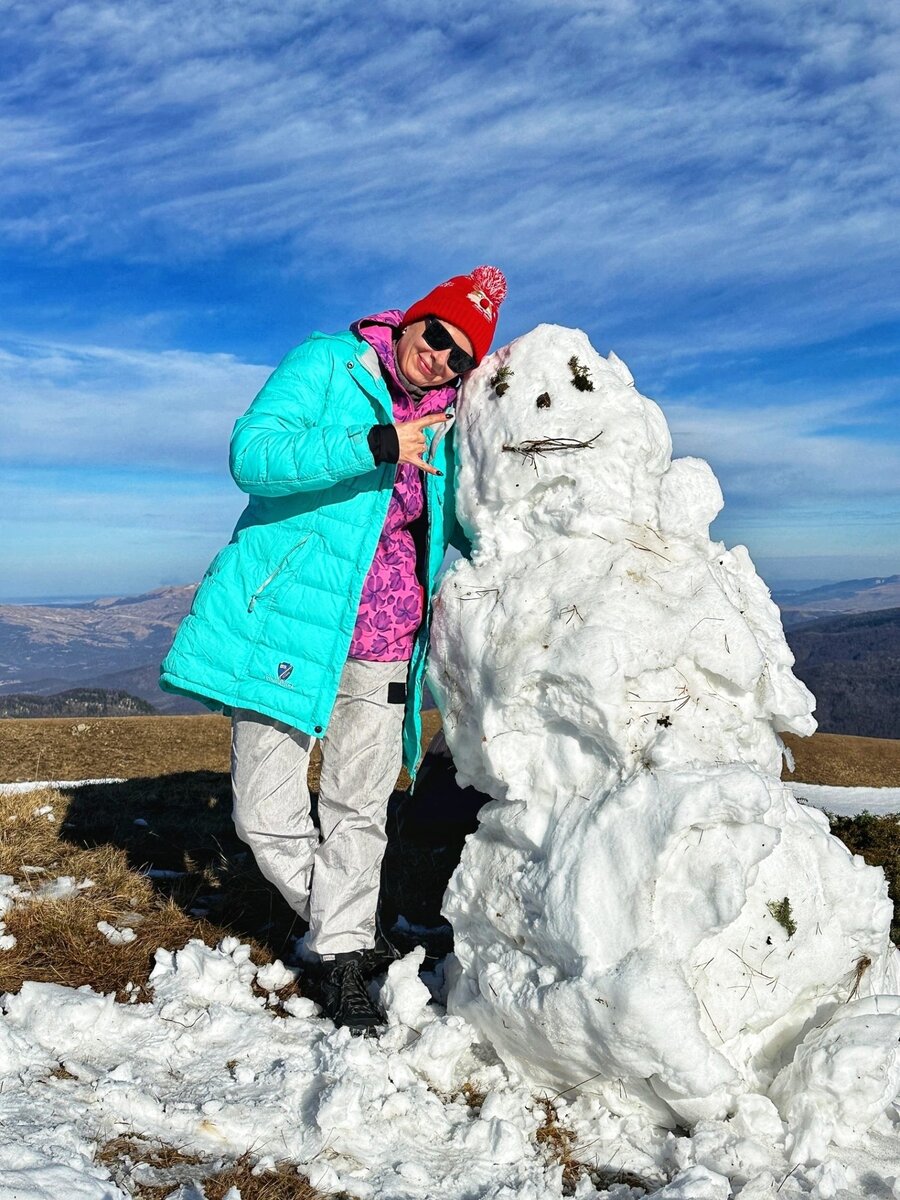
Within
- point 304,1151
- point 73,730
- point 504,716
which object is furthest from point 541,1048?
point 73,730

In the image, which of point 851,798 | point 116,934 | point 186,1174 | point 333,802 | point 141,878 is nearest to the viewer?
point 186,1174

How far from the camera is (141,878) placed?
236 inches

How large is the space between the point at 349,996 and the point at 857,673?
111262mm

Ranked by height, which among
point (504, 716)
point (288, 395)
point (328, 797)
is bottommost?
point (328, 797)

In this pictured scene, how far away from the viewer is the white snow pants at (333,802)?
446 cm

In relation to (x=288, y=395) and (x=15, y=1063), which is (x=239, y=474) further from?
(x=15, y=1063)

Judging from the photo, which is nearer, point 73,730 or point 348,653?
point 348,653

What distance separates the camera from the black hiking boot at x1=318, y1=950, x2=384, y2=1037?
4224 millimetres

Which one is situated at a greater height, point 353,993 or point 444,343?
point 444,343

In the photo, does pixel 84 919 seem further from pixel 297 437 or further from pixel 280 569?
pixel 297 437

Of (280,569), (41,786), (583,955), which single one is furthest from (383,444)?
(41,786)

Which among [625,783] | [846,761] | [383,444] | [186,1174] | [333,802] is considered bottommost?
[846,761]

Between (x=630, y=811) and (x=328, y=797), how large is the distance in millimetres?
1714

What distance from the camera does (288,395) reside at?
419 cm
